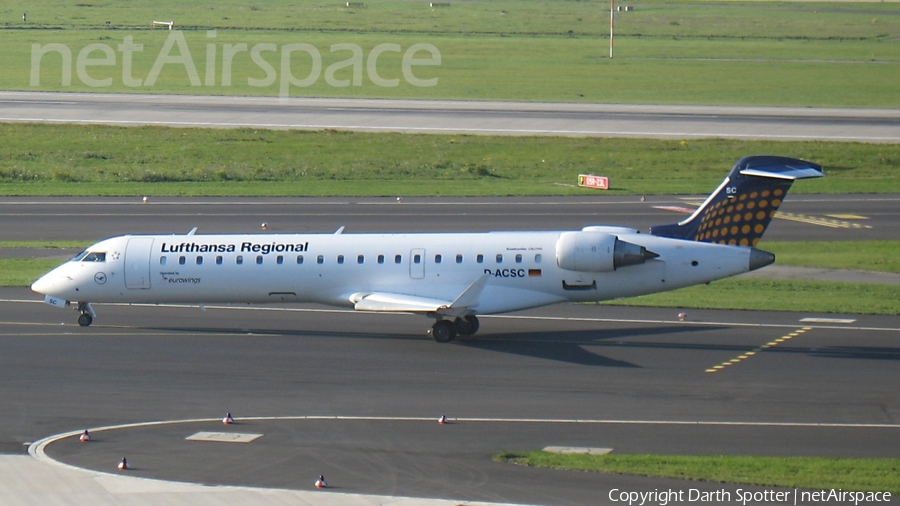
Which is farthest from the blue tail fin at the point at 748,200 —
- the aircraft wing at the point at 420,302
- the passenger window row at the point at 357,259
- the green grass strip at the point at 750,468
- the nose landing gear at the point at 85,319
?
the nose landing gear at the point at 85,319

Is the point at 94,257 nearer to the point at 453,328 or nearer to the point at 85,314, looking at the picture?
the point at 85,314

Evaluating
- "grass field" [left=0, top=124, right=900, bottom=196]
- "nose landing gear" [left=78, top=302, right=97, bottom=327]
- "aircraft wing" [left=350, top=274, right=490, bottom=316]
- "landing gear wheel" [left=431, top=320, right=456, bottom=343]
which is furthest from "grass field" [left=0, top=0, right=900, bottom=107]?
"landing gear wheel" [left=431, top=320, right=456, bottom=343]

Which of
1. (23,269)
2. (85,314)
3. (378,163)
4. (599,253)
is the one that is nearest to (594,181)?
(378,163)

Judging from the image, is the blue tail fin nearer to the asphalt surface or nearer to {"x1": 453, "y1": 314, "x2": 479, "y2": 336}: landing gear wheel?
the asphalt surface

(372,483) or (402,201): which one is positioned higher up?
(402,201)

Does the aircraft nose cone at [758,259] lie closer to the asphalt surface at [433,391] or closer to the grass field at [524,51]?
the asphalt surface at [433,391]

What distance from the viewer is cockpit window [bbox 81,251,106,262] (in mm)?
35688

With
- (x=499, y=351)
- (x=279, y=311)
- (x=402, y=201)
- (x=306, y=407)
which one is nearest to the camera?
(x=306, y=407)

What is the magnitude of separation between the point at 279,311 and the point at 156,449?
587 inches

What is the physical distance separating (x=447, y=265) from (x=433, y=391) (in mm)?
6509

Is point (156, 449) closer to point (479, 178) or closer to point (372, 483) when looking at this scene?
point (372, 483)

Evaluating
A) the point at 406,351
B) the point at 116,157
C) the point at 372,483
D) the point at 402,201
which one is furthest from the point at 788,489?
the point at 116,157

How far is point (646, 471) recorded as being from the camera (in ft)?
69.7

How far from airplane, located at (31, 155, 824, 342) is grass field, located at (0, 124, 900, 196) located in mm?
28289
